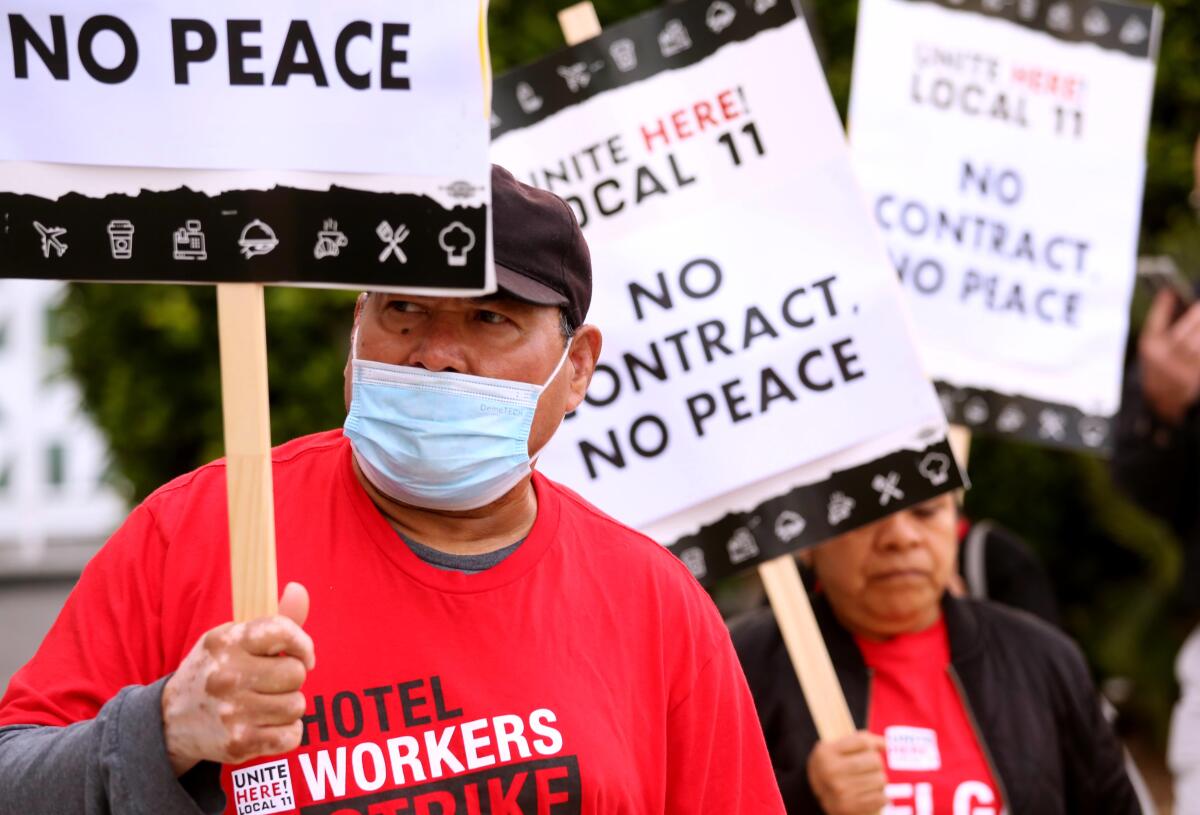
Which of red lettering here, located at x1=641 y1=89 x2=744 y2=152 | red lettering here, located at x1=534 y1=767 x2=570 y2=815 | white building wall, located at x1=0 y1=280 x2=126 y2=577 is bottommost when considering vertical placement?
white building wall, located at x1=0 y1=280 x2=126 y2=577

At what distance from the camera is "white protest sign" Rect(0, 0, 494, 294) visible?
1974mm

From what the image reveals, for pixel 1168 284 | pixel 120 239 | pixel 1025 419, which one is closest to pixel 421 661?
pixel 120 239

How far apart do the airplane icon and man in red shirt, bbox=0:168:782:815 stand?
0.35 meters

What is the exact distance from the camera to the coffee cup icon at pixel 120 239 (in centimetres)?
197

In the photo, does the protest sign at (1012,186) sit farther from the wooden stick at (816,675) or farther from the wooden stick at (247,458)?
the wooden stick at (247,458)

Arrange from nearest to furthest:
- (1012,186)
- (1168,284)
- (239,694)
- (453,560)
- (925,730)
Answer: (239,694) < (453,560) < (925,730) < (1012,186) < (1168,284)

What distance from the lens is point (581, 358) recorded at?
7.95ft

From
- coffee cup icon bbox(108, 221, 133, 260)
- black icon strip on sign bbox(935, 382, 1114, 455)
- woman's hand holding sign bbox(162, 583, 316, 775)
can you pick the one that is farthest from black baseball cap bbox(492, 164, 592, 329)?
black icon strip on sign bbox(935, 382, 1114, 455)

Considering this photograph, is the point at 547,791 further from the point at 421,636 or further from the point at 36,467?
the point at 36,467

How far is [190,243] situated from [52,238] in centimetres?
16

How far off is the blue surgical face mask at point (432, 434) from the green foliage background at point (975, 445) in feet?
15.2

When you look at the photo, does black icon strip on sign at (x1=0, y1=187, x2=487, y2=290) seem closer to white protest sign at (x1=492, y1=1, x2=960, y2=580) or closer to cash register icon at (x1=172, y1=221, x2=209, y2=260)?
cash register icon at (x1=172, y1=221, x2=209, y2=260)

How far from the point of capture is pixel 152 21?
78.0 inches

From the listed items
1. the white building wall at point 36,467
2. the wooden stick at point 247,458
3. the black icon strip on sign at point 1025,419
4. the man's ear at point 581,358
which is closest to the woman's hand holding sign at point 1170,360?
the black icon strip on sign at point 1025,419
